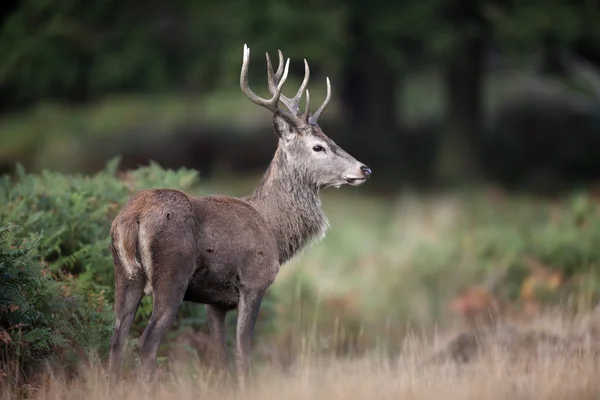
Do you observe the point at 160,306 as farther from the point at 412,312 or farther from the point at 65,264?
the point at 412,312

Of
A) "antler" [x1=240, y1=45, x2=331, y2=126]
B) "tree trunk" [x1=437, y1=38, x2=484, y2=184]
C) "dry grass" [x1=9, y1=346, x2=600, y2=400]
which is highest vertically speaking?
"tree trunk" [x1=437, y1=38, x2=484, y2=184]

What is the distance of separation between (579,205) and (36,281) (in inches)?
409

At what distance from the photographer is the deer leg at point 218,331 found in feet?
27.0

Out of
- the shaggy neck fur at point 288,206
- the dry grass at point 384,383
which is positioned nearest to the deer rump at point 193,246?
the shaggy neck fur at point 288,206

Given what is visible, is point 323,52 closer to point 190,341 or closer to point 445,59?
point 445,59

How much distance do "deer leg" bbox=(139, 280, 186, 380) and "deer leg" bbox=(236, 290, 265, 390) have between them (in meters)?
0.73

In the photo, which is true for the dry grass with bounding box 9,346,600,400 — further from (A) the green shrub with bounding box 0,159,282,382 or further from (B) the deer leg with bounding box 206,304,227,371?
(A) the green shrub with bounding box 0,159,282,382

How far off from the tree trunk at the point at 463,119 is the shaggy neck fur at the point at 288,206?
1420 centimetres

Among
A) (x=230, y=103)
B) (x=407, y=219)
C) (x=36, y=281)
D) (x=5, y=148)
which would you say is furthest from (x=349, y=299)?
(x=230, y=103)

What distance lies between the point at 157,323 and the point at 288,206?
187 centimetres

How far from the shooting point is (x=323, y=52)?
1989cm

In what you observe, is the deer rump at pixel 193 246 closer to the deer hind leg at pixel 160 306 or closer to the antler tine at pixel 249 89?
the deer hind leg at pixel 160 306

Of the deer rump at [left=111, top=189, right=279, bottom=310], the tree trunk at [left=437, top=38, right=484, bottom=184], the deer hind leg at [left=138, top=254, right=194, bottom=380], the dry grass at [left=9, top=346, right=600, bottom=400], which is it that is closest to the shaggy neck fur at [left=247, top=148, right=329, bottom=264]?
the deer rump at [left=111, top=189, right=279, bottom=310]

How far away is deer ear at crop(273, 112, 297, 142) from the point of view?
8812 mm
